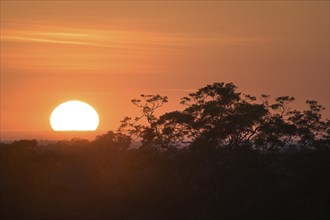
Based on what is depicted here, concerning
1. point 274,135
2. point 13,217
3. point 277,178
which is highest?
point 274,135

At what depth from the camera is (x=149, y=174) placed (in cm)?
4659

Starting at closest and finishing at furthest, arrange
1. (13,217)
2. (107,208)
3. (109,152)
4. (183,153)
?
(13,217)
(107,208)
(183,153)
(109,152)

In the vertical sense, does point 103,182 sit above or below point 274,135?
below

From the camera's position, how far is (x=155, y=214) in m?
42.7

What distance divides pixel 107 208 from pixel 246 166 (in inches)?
405

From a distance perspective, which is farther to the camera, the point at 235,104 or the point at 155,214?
the point at 235,104

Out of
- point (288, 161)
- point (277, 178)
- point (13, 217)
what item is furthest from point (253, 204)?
point (13, 217)

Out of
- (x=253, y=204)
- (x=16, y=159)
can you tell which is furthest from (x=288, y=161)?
(x=16, y=159)

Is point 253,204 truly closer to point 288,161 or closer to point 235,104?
point 288,161

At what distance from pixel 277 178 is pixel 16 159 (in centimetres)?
1577

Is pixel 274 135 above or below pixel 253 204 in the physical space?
above

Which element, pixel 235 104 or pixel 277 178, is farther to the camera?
pixel 235 104

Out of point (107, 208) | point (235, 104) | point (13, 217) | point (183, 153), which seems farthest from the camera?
point (235, 104)

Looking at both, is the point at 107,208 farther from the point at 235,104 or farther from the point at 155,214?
the point at 235,104
